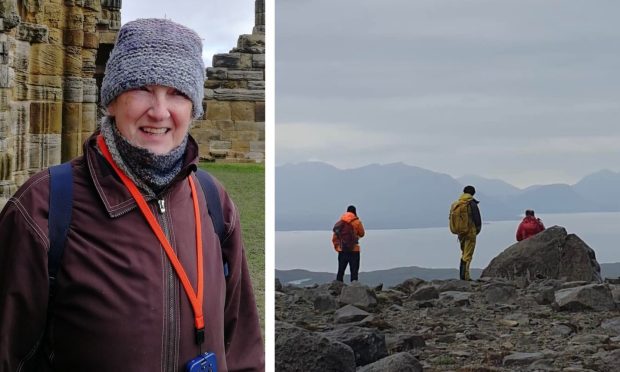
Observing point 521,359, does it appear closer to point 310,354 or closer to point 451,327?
point 451,327

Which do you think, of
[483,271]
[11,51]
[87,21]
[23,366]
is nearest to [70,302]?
[23,366]

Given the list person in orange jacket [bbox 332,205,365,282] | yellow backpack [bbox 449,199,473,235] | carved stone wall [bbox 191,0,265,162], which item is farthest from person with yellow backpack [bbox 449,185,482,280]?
carved stone wall [bbox 191,0,265,162]

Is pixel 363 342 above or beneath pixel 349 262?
beneath

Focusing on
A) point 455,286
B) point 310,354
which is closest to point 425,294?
point 455,286

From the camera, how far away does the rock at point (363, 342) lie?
18.4 ft

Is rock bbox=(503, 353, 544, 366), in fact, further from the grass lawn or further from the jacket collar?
the jacket collar

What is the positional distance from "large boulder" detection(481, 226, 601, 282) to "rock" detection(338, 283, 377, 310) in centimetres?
101

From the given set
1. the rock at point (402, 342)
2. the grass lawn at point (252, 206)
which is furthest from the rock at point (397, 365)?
the grass lawn at point (252, 206)

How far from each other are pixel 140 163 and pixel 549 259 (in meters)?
5.22

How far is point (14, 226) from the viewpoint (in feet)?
5.37

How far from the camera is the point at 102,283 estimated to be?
1.70 meters

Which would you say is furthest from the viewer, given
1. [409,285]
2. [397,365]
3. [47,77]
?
[409,285]

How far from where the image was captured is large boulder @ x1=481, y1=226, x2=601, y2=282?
21.0ft

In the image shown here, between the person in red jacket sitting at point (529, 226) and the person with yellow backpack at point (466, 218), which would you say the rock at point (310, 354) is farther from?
the person in red jacket sitting at point (529, 226)
